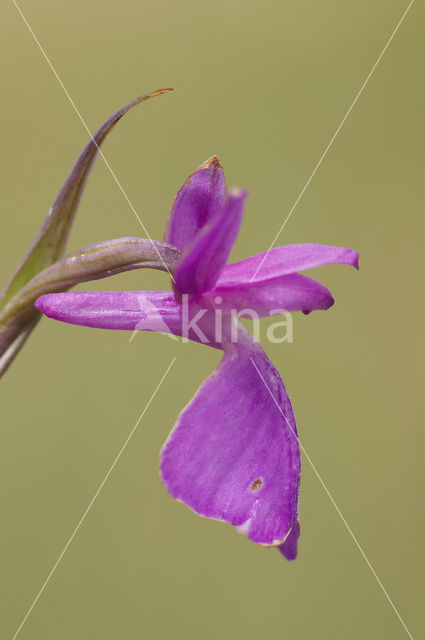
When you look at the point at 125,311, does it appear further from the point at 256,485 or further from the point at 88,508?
the point at 88,508

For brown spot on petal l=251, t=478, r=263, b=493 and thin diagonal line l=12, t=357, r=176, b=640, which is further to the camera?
thin diagonal line l=12, t=357, r=176, b=640

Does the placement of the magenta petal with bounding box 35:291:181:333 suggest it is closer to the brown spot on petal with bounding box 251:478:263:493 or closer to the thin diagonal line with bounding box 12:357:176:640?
the brown spot on petal with bounding box 251:478:263:493

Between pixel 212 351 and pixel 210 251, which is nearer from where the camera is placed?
pixel 210 251

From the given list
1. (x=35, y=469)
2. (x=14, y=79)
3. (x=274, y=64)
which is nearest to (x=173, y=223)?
(x=35, y=469)

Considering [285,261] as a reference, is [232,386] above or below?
below

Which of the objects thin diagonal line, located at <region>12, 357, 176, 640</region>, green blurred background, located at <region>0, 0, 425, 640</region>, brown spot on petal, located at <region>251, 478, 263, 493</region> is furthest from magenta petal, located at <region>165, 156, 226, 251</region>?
green blurred background, located at <region>0, 0, 425, 640</region>

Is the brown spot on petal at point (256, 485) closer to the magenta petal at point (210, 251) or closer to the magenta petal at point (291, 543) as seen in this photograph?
the magenta petal at point (291, 543)

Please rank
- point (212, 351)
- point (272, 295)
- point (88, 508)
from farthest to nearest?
point (212, 351), point (88, 508), point (272, 295)

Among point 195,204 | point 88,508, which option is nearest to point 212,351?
point 88,508

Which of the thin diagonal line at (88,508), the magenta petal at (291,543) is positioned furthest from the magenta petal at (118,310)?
the thin diagonal line at (88,508)
